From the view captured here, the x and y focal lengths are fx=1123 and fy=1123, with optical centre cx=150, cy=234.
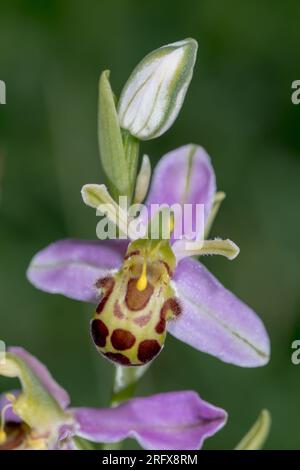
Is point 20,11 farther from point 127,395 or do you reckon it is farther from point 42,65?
point 127,395

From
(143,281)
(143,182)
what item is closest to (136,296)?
(143,281)

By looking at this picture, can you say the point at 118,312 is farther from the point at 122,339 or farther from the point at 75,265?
the point at 75,265

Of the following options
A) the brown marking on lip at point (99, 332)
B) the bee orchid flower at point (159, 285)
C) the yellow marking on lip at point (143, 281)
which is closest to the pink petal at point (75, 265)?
the bee orchid flower at point (159, 285)

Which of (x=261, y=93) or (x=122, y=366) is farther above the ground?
(x=261, y=93)

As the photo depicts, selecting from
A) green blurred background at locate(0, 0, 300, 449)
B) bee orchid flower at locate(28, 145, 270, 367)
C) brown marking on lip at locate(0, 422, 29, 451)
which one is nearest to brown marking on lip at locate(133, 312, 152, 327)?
bee orchid flower at locate(28, 145, 270, 367)

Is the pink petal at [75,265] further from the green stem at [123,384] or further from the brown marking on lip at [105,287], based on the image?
the green stem at [123,384]

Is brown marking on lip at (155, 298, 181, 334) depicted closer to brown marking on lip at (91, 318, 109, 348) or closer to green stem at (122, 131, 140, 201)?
brown marking on lip at (91, 318, 109, 348)
